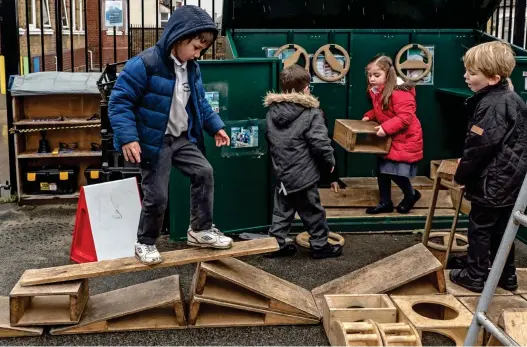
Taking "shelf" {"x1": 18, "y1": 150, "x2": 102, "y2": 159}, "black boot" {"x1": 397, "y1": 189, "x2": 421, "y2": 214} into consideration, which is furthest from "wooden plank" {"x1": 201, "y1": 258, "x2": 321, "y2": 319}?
"shelf" {"x1": 18, "y1": 150, "x2": 102, "y2": 159}

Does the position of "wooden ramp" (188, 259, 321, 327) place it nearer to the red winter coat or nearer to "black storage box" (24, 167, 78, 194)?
the red winter coat

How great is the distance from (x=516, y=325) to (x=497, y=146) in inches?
61.1

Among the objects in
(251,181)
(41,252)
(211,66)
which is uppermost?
(211,66)

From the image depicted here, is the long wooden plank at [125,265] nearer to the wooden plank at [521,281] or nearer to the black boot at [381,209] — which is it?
the wooden plank at [521,281]

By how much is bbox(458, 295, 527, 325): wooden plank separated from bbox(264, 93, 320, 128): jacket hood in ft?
6.98

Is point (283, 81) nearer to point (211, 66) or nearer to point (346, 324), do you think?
point (211, 66)

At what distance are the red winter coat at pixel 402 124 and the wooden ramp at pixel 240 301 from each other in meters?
2.50

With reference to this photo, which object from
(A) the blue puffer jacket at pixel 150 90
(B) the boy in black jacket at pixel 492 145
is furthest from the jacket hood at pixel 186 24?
(B) the boy in black jacket at pixel 492 145

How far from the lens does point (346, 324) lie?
171 inches

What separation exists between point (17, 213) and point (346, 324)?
512cm

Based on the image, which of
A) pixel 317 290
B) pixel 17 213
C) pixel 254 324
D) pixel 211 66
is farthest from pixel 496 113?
pixel 17 213

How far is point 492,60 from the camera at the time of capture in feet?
16.4

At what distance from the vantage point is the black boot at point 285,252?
655 cm

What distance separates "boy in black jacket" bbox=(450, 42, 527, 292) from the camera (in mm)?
4992
